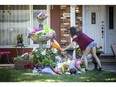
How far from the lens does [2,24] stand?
14336 mm

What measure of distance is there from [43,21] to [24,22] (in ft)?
5.05

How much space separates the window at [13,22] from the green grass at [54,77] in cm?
265

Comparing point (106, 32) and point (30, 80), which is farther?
point (106, 32)

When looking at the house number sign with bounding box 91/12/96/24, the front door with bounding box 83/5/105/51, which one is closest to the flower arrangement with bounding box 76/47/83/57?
the front door with bounding box 83/5/105/51

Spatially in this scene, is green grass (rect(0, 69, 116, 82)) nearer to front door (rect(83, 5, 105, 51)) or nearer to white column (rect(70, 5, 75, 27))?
white column (rect(70, 5, 75, 27))

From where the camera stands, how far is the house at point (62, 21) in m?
13.8

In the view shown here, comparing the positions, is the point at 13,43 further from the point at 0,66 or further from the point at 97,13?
the point at 97,13

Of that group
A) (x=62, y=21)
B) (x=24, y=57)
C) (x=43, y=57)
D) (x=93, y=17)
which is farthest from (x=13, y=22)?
(x=43, y=57)

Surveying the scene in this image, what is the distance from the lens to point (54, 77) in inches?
448

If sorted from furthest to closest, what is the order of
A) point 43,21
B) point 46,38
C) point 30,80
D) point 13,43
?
point 13,43 → point 43,21 → point 46,38 → point 30,80

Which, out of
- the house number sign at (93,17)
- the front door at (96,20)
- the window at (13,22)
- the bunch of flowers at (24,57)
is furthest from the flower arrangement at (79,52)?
the window at (13,22)

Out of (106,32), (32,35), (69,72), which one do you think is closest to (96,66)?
(69,72)

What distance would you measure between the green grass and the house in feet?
6.69

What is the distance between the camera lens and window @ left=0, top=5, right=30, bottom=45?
14234 millimetres
